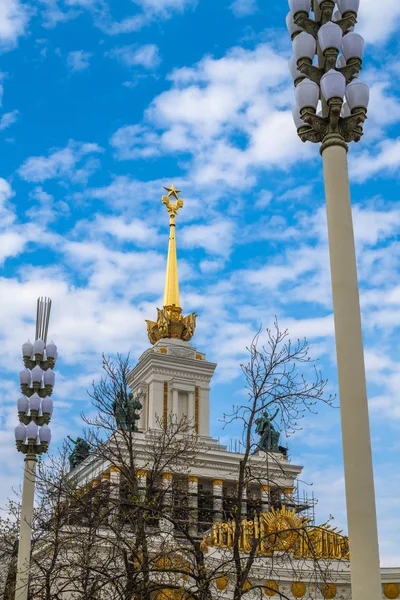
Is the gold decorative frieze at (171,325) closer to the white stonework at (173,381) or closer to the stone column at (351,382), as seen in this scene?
the white stonework at (173,381)

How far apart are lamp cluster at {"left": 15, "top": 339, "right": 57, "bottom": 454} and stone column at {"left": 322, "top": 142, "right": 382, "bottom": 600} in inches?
447

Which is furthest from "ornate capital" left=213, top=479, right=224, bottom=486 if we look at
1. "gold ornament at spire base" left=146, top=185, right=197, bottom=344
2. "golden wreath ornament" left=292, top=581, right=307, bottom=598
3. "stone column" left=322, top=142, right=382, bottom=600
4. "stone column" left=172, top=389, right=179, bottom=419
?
"stone column" left=322, top=142, right=382, bottom=600

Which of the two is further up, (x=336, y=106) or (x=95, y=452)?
(x=336, y=106)

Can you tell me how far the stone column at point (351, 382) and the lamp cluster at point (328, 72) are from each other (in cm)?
27

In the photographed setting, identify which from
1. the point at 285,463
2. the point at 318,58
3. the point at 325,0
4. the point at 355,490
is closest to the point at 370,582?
the point at 355,490

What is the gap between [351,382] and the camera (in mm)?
7988

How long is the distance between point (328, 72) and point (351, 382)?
3.77m

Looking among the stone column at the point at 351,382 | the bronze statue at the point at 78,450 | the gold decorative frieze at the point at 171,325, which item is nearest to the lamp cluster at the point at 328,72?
the stone column at the point at 351,382

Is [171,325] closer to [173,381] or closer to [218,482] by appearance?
[173,381]

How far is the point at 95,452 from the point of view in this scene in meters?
18.9

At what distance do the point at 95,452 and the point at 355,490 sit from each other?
1218 centimetres

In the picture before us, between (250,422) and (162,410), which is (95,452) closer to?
(250,422)

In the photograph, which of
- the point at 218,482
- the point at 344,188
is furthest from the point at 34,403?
the point at 218,482

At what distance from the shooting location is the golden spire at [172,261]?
56.7 m
